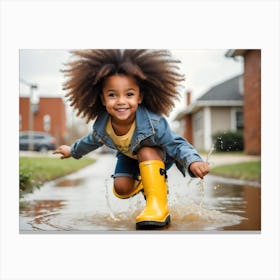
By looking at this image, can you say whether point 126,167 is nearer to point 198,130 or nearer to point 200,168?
point 200,168

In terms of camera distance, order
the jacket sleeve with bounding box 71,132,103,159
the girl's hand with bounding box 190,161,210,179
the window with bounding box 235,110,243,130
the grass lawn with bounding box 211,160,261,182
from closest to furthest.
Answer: the girl's hand with bounding box 190,161,210,179
the jacket sleeve with bounding box 71,132,103,159
the window with bounding box 235,110,243,130
the grass lawn with bounding box 211,160,261,182

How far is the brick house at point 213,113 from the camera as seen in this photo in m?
4.69

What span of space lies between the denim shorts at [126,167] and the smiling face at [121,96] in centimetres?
30

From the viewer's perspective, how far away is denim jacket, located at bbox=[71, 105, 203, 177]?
4102mm

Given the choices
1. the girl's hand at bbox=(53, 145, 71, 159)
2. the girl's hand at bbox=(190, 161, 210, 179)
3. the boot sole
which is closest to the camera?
the girl's hand at bbox=(190, 161, 210, 179)

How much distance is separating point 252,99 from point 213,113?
42 cm

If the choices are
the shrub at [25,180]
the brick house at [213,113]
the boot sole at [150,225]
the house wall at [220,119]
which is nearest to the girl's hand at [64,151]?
the shrub at [25,180]

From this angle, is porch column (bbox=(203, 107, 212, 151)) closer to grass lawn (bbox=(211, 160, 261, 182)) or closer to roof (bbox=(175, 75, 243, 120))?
roof (bbox=(175, 75, 243, 120))

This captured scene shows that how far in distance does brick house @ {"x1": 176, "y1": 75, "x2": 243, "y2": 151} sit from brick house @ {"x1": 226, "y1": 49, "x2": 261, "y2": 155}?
0.06 m

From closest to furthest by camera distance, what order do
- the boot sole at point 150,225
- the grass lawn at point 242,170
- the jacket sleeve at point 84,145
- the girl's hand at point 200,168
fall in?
the girl's hand at point 200,168 < the boot sole at point 150,225 < the jacket sleeve at point 84,145 < the grass lawn at point 242,170

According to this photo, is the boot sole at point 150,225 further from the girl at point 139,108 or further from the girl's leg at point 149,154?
the girl's leg at point 149,154

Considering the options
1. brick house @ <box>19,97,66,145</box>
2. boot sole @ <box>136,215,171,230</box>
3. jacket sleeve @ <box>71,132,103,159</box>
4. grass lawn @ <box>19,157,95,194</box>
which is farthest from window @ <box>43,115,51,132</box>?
boot sole @ <box>136,215,171,230</box>
